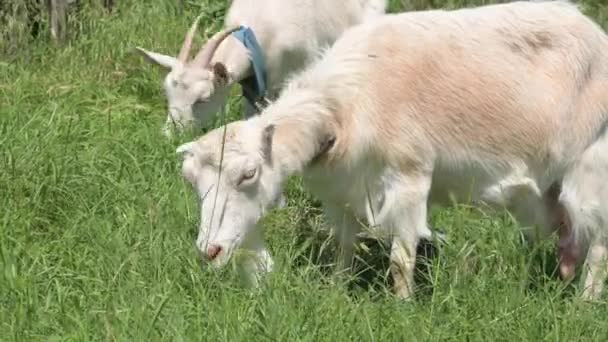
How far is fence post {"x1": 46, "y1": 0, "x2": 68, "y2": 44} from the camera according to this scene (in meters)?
9.18

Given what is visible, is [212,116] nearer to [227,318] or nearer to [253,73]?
[253,73]

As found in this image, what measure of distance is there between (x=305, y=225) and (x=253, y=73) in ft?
8.01

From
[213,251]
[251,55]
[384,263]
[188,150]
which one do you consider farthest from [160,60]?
[213,251]

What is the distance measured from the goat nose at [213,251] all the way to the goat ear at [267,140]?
369 millimetres

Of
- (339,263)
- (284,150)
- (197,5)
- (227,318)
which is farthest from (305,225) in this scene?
(197,5)

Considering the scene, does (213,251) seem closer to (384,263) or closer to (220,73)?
(384,263)

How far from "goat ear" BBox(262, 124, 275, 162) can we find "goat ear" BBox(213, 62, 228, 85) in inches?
117

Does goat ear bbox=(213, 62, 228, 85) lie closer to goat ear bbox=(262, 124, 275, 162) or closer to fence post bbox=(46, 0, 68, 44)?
fence post bbox=(46, 0, 68, 44)

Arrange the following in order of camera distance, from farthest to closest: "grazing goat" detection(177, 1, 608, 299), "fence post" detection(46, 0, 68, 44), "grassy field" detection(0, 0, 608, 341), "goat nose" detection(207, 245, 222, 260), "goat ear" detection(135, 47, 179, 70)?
"fence post" detection(46, 0, 68, 44) < "goat ear" detection(135, 47, 179, 70) < "grazing goat" detection(177, 1, 608, 299) < "goat nose" detection(207, 245, 222, 260) < "grassy field" detection(0, 0, 608, 341)

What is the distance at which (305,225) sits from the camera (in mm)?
6141

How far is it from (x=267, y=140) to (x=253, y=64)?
3130 millimetres

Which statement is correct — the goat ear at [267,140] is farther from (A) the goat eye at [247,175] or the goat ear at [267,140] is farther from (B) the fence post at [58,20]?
(B) the fence post at [58,20]

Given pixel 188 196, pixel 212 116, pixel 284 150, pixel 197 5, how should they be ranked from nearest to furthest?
pixel 284 150
pixel 188 196
pixel 212 116
pixel 197 5

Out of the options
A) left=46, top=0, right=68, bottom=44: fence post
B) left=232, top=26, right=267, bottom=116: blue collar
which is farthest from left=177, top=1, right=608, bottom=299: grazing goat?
left=46, top=0, right=68, bottom=44: fence post
